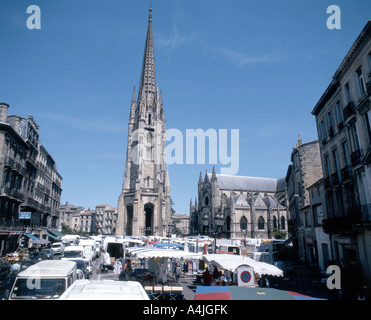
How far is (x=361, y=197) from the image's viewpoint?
14.4 m

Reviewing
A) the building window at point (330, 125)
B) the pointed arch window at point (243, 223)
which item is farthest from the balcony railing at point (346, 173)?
the pointed arch window at point (243, 223)

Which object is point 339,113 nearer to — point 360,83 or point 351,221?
point 360,83

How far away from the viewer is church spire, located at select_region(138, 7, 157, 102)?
72144 millimetres

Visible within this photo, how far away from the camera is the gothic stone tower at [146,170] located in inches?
2292

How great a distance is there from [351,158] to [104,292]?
50.4 feet

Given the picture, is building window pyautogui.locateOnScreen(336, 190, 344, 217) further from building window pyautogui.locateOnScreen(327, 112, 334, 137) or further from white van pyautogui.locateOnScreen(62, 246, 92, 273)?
white van pyautogui.locateOnScreen(62, 246, 92, 273)

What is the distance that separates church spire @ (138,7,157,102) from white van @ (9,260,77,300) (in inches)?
2598

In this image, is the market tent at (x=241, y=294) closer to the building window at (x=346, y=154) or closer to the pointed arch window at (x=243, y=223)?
the building window at (x=346, y=154)
